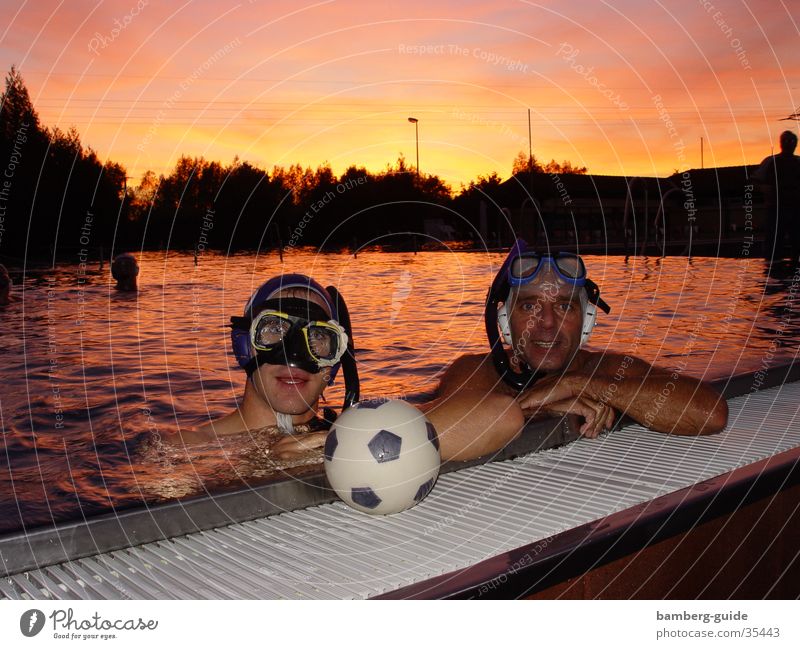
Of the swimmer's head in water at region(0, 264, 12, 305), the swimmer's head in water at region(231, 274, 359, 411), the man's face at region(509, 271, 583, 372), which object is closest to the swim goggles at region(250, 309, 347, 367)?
the swimmer's head in water at region(231, 274, 359, 411)

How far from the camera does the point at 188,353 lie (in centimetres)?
1198

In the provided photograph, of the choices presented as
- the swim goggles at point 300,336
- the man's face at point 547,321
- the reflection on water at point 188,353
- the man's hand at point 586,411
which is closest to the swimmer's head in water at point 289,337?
the swim goggles at point 300,336

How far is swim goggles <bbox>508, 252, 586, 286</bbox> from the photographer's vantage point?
4.92 m

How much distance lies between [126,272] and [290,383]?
63.1 ft

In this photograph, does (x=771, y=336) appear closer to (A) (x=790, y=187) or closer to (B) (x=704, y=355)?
(B) (x=704, y=355)

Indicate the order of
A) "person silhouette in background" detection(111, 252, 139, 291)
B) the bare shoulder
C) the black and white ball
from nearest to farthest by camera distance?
the black and white ball → the bare shoulder → "person silhouette in background" detection(111, 252, 139, 291)

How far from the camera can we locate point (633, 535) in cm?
298

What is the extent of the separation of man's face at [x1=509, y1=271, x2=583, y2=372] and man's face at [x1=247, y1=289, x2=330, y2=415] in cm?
129

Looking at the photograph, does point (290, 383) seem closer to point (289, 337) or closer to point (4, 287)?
point (289, 337)

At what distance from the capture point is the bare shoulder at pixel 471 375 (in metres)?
5.21

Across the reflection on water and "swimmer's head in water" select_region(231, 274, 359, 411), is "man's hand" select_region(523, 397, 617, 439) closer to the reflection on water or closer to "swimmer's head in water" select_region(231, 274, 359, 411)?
"swimmer's head in water" select_region(231, 274, 359, 411)

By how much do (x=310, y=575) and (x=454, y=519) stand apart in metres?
0.77

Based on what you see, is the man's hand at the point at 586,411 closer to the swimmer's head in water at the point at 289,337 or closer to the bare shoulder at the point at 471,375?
the bare shoulder at the point at 471,375

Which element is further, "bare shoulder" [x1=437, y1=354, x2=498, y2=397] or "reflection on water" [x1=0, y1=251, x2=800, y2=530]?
"reflection on water" [x1=0, y1=251, x2=800, y2=530]
